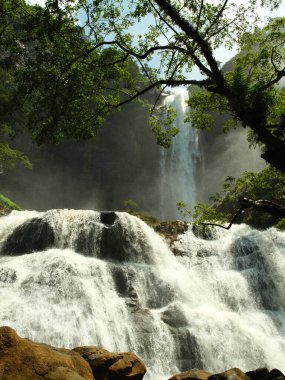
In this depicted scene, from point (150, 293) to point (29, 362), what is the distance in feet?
38.4

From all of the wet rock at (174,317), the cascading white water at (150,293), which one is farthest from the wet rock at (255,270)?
the wet rock at (174,317)

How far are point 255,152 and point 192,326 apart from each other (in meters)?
32.3

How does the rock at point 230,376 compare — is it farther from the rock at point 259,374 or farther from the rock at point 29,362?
the rock at point 29,362

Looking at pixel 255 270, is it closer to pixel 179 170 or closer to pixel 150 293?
pixel 150 293

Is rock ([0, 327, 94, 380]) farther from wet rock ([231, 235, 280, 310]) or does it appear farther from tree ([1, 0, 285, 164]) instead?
wet rock ([231, 235, 280, 310])

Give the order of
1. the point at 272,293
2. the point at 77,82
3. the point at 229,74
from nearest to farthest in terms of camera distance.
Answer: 1. the point at 77,82
2. the point at 229,74
3. the point at 272,293

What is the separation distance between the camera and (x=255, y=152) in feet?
143

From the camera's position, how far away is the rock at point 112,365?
8633mm

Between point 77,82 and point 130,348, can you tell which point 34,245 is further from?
point 77,82

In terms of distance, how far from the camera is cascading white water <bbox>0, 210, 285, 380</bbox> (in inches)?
534

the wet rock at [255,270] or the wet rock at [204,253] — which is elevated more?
the wet rock at [204,253]

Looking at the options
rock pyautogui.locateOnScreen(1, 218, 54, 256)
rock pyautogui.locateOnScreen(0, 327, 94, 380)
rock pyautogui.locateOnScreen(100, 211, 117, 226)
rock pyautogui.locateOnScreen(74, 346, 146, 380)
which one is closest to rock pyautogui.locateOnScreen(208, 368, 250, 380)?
rock pyautogui.locateOnScreen(74, 346, 146, 380)

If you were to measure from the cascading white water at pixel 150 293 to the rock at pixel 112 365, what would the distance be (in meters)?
3.75

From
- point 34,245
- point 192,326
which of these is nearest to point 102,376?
point 192,326
